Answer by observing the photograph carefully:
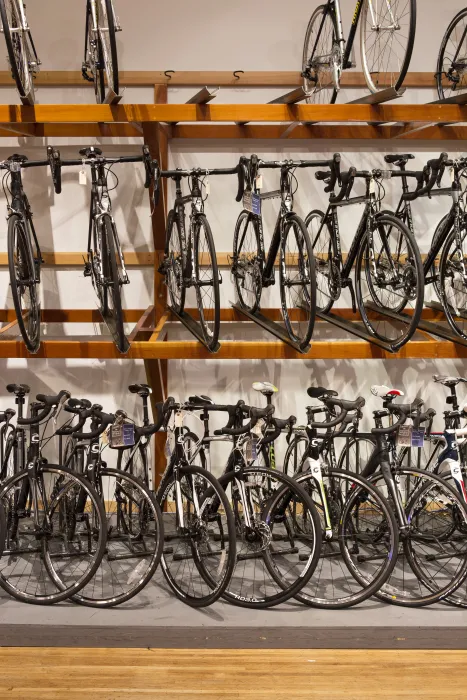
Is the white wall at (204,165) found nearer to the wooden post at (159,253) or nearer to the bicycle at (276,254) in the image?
the wooden post at (159,253)

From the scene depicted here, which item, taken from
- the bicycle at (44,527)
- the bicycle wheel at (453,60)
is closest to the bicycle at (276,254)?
the bicycle wheel at (453,60)

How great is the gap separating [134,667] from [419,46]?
4.29 meters

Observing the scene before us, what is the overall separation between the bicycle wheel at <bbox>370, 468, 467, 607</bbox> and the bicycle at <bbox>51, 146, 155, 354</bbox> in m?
1.65

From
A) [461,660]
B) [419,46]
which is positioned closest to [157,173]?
[419,46]

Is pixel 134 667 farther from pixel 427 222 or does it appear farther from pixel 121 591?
pixel 427 222

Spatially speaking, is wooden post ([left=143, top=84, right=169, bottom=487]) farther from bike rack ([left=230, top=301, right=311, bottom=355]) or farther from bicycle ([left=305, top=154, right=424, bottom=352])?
bicycle ([left=305, top=154, right=424, bottom=352])

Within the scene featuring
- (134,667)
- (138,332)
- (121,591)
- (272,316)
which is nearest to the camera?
(134,667)

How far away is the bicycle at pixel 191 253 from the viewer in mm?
4145

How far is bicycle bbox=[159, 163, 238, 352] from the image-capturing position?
4.14m

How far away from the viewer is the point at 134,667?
3553mm

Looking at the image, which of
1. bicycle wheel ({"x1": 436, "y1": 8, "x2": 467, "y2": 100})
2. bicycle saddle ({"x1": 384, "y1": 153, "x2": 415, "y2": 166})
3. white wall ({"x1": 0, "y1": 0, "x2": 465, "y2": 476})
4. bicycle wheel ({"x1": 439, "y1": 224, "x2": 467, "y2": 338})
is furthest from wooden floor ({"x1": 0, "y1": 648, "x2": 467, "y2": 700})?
bicycle wheel ({"x1": 436, "y1": 8, "x2": 467, "y2": 100})

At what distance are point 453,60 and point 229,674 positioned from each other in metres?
4.06

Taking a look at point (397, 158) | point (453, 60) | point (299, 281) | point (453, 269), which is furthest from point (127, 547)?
point (453, 60)

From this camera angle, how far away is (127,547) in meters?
4.57
